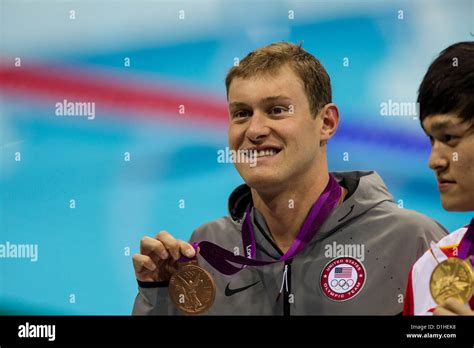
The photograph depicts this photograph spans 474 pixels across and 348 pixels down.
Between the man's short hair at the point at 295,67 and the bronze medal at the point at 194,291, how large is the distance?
767mm

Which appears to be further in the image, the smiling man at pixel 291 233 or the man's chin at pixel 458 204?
the smiling man at pixel 291 233

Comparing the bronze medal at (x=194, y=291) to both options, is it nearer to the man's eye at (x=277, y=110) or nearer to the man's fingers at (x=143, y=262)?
the man's fingers at (x=143, y=262)

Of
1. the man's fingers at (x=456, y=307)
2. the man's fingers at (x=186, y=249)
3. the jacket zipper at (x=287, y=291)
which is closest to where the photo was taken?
the man's fingers at (x=456, y=307)

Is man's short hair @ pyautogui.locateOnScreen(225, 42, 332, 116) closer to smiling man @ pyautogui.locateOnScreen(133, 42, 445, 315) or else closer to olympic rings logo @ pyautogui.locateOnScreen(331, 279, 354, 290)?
smiling man @ pyautogui.locateOnScreen(133, 42, 445, 315)

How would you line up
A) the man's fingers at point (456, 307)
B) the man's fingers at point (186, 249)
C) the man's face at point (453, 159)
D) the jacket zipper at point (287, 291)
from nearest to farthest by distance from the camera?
the man's fingers at point (456, 307), the man's face at point (453, 159), the man's fingers at point (186, 249), the jacket zipper at point (287, 291)

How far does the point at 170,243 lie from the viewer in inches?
110

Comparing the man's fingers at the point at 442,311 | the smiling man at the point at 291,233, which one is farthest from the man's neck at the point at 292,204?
the man's fingers at the point at 442,311

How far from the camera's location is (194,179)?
313 cm

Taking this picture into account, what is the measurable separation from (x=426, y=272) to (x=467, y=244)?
169mm

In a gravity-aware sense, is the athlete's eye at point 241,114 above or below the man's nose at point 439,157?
above

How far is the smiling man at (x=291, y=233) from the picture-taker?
2842 mm

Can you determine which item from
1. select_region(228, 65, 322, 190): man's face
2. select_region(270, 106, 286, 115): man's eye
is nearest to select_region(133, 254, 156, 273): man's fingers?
select_region(228, 65, 322, 190): man's face
